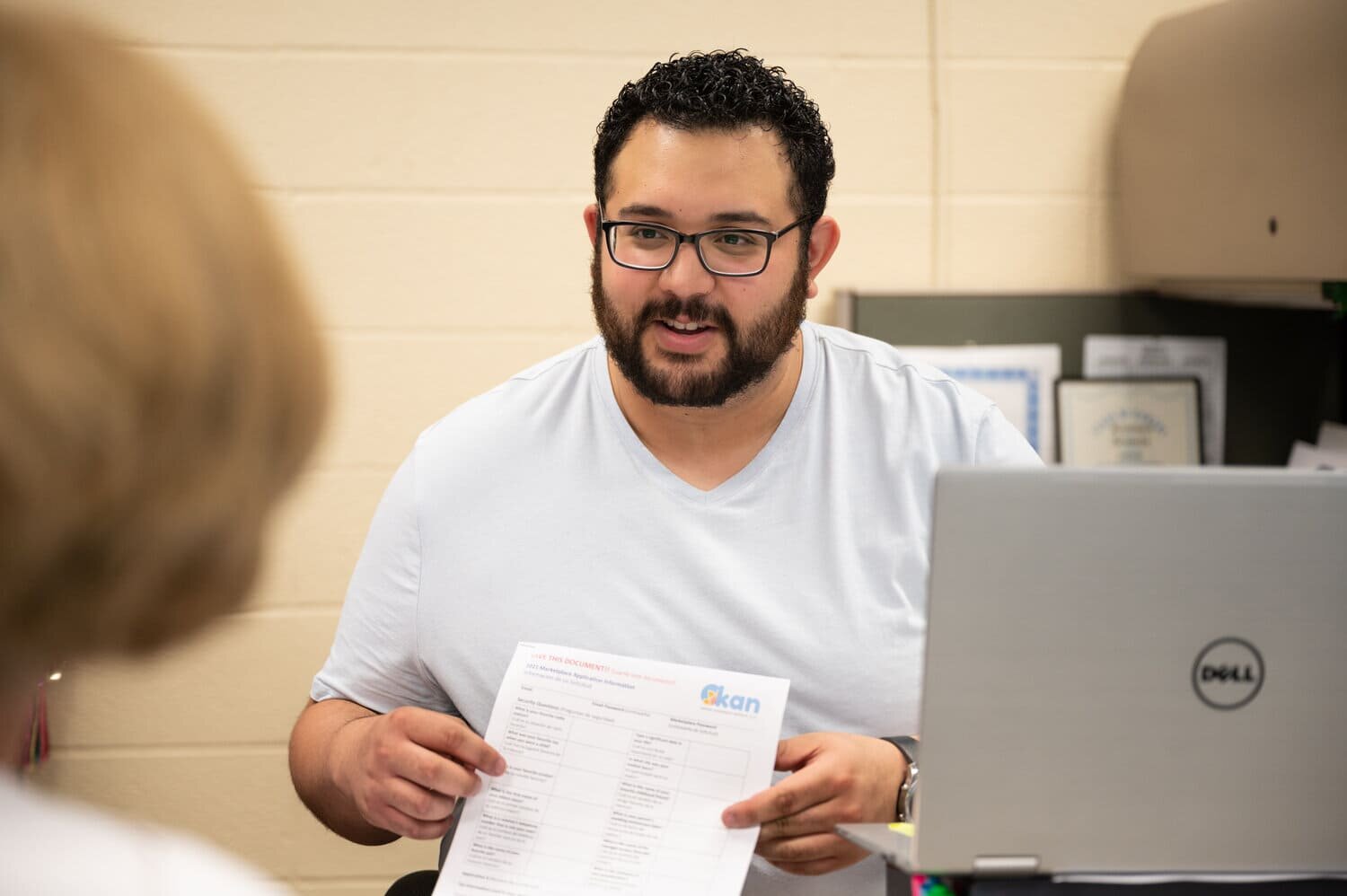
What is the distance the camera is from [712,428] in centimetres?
153

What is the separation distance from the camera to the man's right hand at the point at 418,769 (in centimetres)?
116

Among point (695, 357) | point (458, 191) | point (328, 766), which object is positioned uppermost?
point (458, 191)

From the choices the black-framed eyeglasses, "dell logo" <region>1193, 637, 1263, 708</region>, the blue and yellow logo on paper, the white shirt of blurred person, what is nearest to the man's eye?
the black-framed eyeglasses

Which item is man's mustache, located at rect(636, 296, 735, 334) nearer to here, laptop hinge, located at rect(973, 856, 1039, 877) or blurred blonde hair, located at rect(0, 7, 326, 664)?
laptop hinge, located at rect(973, 856, 1039, 877)

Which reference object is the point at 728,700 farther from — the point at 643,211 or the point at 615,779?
the point at 643,211

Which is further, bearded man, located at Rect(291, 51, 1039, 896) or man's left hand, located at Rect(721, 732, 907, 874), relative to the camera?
bearded man, located at Rect(291, 51, 1039, 896)

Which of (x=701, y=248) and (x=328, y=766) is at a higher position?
(x=701, y=248)

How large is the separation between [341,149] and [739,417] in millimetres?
1035

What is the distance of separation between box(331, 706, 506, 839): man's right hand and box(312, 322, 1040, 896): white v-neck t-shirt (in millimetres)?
204

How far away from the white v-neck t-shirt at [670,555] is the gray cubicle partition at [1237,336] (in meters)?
0.73

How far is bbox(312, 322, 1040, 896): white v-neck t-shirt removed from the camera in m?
1.41

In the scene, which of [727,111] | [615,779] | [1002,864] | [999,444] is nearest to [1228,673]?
[1002,864]

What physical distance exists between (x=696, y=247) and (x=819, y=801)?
2.18 ft

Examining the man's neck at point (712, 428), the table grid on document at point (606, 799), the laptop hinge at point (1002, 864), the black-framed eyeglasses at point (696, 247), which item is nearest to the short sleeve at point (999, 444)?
the man's neck at point (712, 428)
